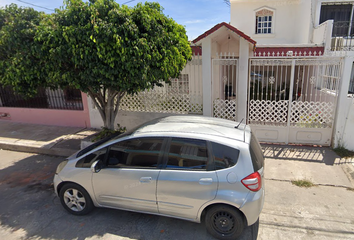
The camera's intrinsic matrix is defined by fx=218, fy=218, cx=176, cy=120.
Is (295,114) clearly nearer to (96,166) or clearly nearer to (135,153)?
(135,153)

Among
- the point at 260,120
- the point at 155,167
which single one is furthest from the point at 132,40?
the point at 260,120

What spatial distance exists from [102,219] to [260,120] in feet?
15.8

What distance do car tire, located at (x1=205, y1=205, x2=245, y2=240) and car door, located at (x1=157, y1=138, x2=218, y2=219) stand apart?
0.67ft

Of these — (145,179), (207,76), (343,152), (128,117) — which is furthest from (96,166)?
(343,152)

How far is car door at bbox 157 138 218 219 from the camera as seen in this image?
2809 mm

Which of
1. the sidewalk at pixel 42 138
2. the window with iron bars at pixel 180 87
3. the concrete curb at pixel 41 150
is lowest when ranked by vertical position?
the concrete curb at pixel 41 150

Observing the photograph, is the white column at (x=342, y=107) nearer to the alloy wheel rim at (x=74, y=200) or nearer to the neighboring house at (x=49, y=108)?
the alloy wheel rim at (x=74, y=200)

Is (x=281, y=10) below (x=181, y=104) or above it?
above

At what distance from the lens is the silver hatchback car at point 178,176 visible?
2.76 meters

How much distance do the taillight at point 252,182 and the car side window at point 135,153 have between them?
118 cm

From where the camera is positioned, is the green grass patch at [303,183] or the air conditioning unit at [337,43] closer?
the green grass patch at [303,183]

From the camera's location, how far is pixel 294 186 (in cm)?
428

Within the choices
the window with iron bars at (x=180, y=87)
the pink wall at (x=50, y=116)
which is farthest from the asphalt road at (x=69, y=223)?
the window with iron bars at (x=180, y=87)

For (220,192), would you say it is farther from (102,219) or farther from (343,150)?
(343,150)
